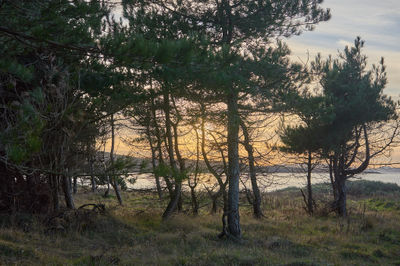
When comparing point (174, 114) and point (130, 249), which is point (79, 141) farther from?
point (130, 249)

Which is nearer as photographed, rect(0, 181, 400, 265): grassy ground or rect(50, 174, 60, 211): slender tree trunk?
rect(0, 181, 400, 265): grassy ground

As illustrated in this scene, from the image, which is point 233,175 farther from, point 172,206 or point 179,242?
point 172,206

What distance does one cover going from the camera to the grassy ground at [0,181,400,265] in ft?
27.1

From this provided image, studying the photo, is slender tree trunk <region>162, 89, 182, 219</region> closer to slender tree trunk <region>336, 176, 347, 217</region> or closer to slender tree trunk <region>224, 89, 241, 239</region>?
slender tree trunk <region>224, 89, 241, 239</region>

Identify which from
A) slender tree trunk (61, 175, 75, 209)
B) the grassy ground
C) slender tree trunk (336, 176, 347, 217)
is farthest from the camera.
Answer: slender tree trunk (336, 176, 347, 217)

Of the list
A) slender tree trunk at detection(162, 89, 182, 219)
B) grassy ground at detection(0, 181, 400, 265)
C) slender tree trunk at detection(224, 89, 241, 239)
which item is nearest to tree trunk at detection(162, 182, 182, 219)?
slender tree trunk at detection(162, 89, 182, 219)

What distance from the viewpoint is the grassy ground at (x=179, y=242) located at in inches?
326

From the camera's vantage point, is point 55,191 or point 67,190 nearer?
point 55,191

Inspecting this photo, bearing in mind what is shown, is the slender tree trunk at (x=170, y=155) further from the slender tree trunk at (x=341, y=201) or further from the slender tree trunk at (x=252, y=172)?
the slender tree trunk at (x=341, y=201)

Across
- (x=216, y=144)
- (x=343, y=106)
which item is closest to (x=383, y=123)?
(x=343, y=106)

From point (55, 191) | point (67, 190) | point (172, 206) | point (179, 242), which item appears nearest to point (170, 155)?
point (172, 206)

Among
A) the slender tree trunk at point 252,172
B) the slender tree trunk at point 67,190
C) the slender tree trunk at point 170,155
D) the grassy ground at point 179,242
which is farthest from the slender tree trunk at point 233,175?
the slender tree trunk at point 67,190

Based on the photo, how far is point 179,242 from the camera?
10.5 meters

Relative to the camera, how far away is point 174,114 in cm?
1347
